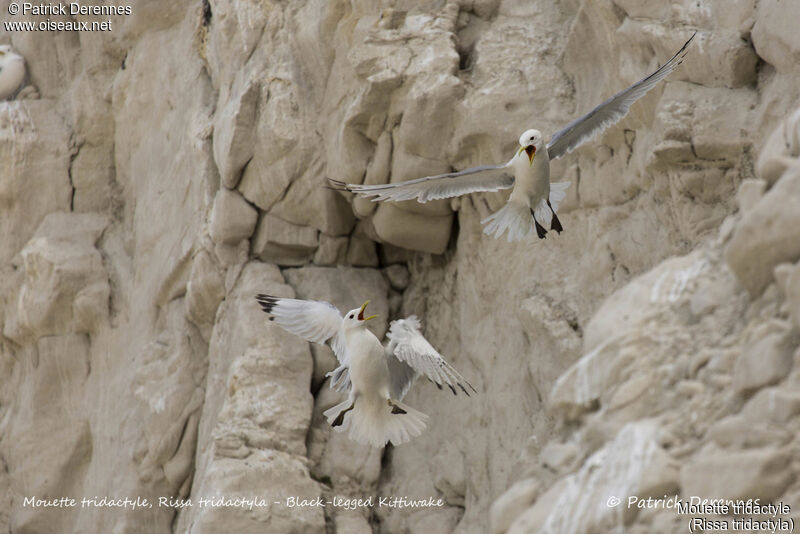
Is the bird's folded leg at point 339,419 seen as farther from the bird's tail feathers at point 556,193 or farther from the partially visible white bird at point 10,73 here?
the partially visible white bird at point 10,73

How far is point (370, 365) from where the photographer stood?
18.6ft

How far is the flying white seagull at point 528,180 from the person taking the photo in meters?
5.52

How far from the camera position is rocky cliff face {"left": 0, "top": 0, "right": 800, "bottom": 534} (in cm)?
502

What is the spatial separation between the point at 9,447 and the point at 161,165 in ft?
8.31

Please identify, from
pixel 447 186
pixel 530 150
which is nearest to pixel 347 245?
pixel 447 186

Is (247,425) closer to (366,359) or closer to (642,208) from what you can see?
(366,359)
